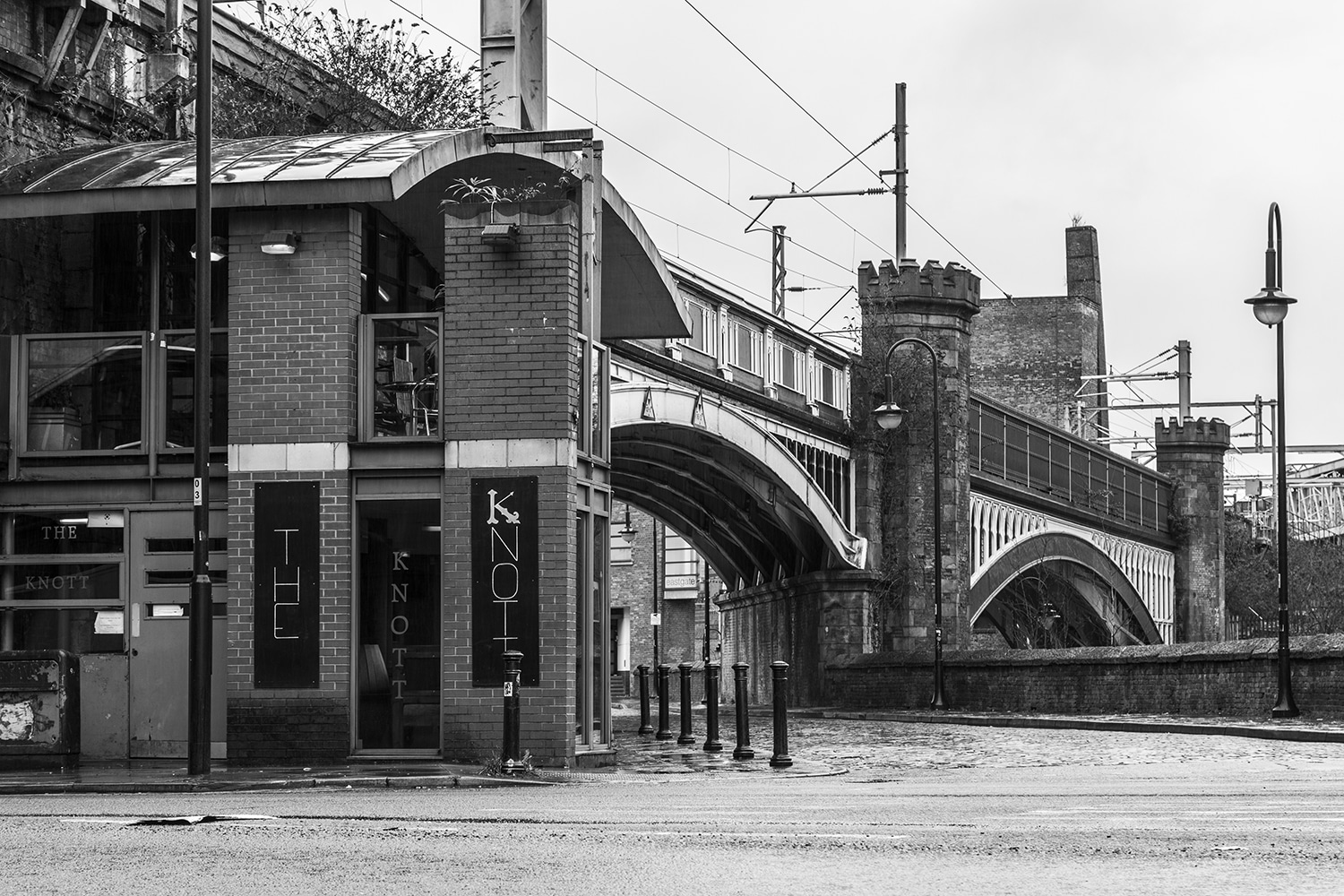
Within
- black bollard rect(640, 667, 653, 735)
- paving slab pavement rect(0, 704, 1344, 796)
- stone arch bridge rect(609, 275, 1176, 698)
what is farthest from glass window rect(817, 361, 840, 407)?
black bollard rect(640, 667, 653, 735)

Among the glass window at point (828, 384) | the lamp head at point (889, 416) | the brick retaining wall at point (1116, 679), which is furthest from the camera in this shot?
the glass window at point (828, 384)

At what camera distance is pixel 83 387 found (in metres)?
17.7

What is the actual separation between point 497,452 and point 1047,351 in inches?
2456

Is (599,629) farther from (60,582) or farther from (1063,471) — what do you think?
(1063,471)

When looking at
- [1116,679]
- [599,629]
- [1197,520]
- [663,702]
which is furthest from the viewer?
[1197,520]

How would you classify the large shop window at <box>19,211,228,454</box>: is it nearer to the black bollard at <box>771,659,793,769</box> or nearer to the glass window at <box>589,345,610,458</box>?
the glass window at <box>589,345,610,458</box>

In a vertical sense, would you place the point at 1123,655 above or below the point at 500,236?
below

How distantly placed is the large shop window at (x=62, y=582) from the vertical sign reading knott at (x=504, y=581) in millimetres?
3357

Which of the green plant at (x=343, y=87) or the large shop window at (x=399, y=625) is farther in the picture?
the green plant at (x=343, y=87)

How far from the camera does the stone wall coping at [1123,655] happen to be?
25.5 m

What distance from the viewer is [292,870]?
319 inches

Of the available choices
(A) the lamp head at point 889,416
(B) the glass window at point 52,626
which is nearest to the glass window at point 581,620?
(B) the glass window at point 52,626

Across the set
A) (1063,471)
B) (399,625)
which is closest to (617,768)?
(399,625)

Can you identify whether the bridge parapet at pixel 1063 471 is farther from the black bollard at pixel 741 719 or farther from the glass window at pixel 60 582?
the glass window at pixel 60 582
